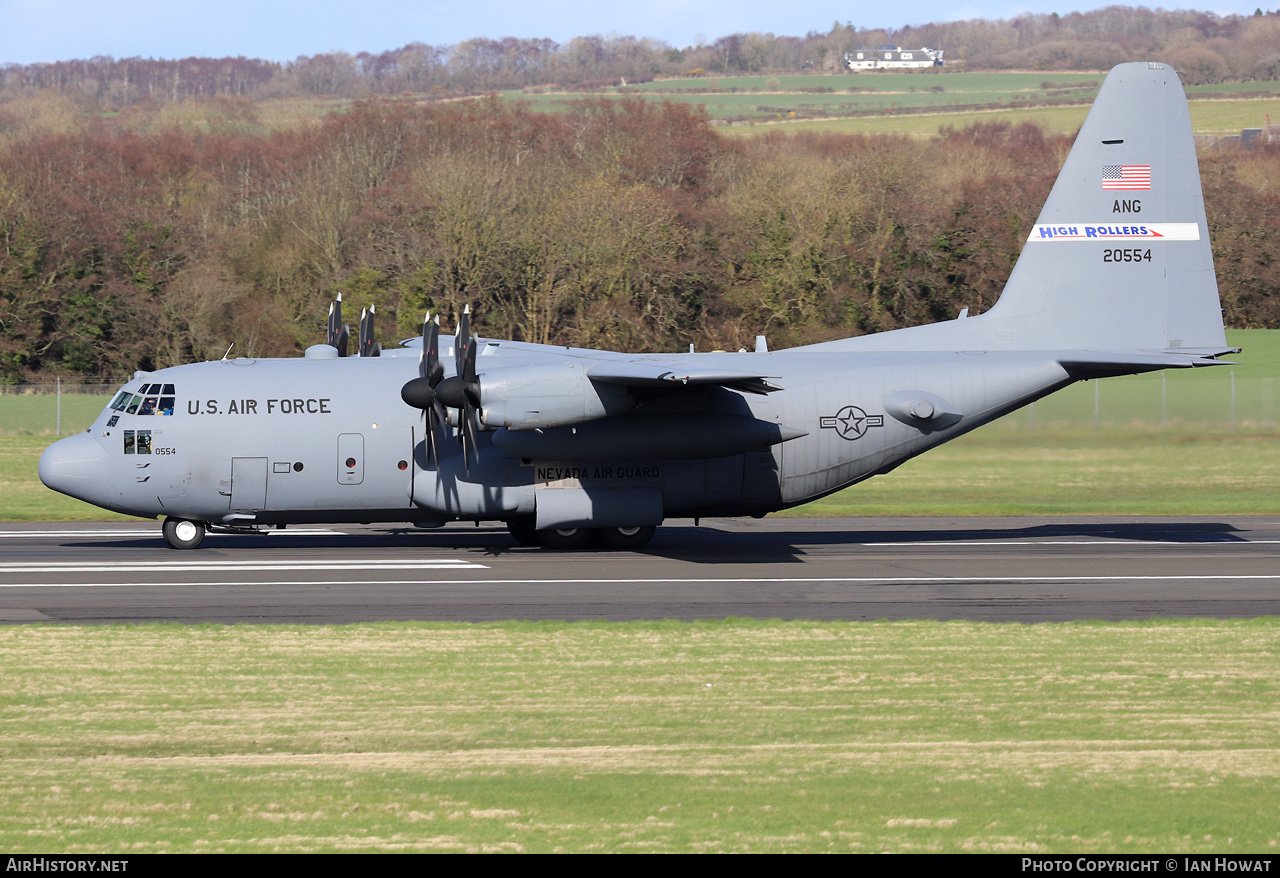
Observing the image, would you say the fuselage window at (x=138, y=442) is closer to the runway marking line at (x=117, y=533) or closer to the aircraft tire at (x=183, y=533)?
the aircraft tire at (x=183, y=533)

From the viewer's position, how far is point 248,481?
73.7ft

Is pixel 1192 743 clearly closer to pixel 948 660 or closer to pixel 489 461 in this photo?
pixel 948 660

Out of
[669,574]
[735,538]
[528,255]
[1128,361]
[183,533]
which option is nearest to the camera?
[669,574]

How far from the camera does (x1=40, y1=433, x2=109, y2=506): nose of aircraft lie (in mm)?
22344

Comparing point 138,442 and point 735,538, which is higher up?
point 138,442

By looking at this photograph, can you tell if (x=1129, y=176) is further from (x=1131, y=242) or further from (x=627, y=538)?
(x=627, y=538)

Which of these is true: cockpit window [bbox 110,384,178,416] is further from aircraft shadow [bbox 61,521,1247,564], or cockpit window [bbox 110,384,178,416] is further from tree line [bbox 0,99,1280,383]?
tree line [bbox 0,99,1280,383]

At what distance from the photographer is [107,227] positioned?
61906 mm

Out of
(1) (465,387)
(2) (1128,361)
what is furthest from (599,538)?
(2) (1128,361)

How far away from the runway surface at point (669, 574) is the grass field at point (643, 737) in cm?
151

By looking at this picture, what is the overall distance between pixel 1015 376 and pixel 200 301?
139 ft

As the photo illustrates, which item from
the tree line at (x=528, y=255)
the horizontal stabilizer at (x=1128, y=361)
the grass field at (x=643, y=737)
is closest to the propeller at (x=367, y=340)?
the grass field at (x=643, y=737)

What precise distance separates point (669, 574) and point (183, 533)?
9.58m

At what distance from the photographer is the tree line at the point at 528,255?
2132 inches
